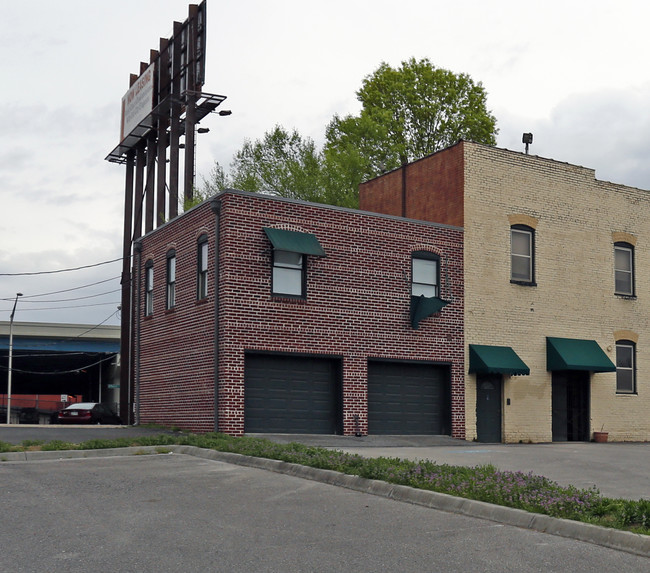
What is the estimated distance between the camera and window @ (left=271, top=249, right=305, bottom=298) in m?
22.9

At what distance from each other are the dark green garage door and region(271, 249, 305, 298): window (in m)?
3.09

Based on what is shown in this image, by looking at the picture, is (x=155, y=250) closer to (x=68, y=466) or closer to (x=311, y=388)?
(x=311, y=388)

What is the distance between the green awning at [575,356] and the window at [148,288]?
40.1 feet

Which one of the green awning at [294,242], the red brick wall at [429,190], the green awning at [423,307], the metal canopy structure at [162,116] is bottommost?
the green awning at [423,307]

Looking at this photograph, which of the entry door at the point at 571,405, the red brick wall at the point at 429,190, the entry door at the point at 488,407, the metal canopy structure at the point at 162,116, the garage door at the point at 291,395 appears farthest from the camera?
the metal canopy structure at the point at 162,116

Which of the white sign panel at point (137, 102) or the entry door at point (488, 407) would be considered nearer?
the entry door at point (488, 407)

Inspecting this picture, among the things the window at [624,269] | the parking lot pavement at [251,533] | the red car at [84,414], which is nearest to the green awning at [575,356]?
the window at [624,269]

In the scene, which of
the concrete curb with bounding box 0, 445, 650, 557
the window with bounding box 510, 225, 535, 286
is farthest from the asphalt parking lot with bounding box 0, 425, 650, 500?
the window with bounding box 510, 225, 535, 286

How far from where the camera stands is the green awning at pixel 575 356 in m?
26.8

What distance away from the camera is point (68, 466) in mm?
15250

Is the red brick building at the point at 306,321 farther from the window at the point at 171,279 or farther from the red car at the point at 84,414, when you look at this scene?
the red car at the point at 84,414

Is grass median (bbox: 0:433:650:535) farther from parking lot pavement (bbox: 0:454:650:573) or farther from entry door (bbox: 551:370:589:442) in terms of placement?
entry door (bbox: 551:370:589:442)

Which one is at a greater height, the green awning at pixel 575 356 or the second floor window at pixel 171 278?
the second floor window at pixel 171 278

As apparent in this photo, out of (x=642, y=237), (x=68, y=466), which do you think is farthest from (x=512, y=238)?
(x=68, y=466)
